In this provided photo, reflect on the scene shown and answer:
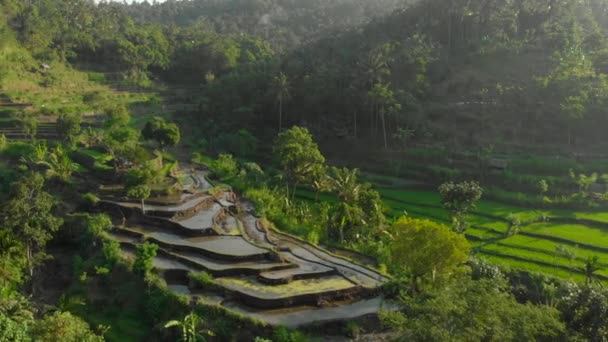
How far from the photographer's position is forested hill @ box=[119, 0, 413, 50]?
115 metres

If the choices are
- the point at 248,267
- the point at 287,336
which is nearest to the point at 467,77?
the point at 248,267

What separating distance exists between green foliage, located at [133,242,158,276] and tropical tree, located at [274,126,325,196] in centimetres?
1356

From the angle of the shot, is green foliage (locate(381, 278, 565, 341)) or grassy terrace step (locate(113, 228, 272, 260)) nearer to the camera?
green foliage (locate(381, 278, 565, 341))

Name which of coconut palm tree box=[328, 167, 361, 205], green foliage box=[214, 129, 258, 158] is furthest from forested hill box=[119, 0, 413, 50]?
coconut palm tree box=[328, 167, 361, 205]

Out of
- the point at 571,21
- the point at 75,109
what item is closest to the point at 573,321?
the point at 75,109

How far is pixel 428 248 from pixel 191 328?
10.2m

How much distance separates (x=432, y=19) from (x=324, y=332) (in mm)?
62225

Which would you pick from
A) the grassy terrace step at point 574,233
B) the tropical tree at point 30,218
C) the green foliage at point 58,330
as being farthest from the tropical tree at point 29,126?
the grassy terrace step at point 574,233

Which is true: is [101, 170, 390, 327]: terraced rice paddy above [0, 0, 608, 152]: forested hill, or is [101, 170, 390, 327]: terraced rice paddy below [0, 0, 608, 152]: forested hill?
below

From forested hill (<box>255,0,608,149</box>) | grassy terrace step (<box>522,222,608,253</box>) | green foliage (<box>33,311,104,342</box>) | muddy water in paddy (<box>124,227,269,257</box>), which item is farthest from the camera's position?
forested hill (<box>255,0,608,149</box>)

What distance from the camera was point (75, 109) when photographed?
171 ft

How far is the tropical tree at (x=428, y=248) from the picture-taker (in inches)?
828

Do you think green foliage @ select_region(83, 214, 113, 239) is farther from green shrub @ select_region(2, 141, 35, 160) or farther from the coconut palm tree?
the coconut palm tree

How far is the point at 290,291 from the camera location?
Result: 2256cm
